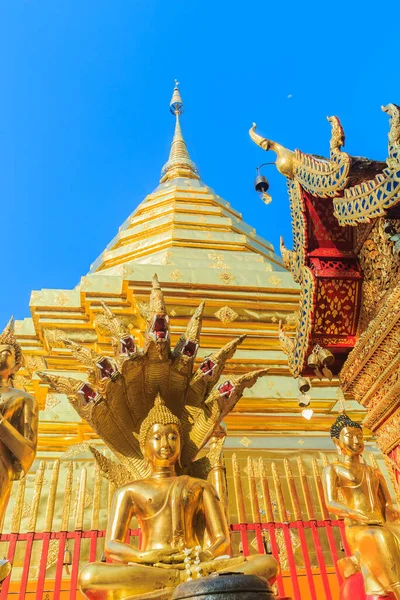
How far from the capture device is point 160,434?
4.57m

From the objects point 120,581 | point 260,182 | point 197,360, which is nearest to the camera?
point 120,581

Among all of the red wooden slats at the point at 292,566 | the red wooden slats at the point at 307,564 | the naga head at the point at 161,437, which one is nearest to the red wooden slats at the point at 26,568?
the naga head at the point at 161,437

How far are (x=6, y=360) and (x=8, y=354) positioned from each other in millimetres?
54

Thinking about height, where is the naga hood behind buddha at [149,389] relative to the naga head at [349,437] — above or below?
above

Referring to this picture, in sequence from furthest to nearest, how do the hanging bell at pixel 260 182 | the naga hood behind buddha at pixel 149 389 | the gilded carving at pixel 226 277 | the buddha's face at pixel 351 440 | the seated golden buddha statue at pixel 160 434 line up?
the gilded carving at pixel 226 277
the hanging bell at pixel 260 182
the buddha's face at pixel 351 440
the naga hood behind buddha at pixel 149 389
the seated golden buddha statue at pixel 160 434

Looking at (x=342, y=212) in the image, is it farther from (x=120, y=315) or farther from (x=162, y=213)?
(x=162, y=213)

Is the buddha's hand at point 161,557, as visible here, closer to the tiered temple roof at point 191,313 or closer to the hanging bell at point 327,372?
the hanging bell at point 327,372

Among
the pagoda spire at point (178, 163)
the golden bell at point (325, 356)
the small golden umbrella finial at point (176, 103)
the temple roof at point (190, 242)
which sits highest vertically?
the small golden umbrella finial at point (176, 103)

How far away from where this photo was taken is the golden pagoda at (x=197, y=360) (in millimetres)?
6344

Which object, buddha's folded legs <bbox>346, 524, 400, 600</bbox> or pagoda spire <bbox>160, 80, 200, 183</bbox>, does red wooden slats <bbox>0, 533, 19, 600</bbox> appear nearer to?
buddha's folded legs <bbox>346, 524, 400, 600</bbox>

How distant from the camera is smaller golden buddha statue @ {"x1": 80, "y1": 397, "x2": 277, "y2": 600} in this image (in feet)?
11.7

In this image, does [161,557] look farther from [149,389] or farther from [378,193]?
[378,193]

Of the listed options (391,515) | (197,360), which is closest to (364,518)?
(391,515)

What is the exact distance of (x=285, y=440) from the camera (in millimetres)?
7918
